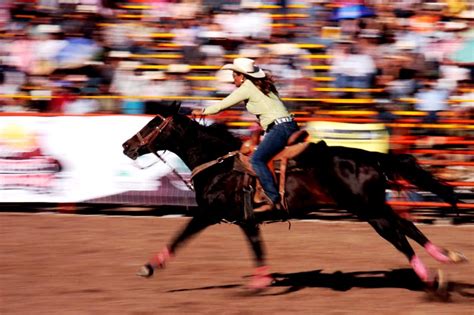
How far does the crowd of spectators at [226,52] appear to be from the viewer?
1378 centimetres

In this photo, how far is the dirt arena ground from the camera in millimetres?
8180

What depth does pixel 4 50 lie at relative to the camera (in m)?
15.7

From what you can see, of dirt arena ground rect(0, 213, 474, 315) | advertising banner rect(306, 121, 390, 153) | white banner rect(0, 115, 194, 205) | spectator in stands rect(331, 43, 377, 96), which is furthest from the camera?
spectator in stands rect(331, 43, 377, 96)

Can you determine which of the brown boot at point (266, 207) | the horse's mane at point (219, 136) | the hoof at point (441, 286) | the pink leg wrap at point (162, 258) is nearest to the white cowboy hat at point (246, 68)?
the horse's mane at point (219, 136)

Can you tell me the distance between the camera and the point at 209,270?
9820 mm

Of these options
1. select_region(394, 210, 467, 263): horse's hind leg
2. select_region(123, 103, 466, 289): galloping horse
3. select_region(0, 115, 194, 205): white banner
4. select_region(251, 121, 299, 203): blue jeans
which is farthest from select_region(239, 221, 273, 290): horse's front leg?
select_region(0, 115, 194, 205): white banner

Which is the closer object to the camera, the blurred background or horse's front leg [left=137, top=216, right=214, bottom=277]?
horse's front leg [left=137, top=216, right=214, bottom=277]

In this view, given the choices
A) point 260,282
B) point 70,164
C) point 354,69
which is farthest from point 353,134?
point 260,282

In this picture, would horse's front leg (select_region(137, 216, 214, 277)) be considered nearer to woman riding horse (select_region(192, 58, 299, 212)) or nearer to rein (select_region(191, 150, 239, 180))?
rein (select_region(191, 150, 239, 180))

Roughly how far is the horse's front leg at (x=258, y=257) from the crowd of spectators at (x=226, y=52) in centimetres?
513

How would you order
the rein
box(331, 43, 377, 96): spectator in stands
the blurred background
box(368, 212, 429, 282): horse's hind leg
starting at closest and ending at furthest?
1. box(368, 212, 429, 282): horse's hind leg
2. the rein
3. the blurred background
4. box(331, 43, 377, 96): spectator in stands

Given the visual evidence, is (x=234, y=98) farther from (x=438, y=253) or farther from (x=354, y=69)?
(x=354, y=69)

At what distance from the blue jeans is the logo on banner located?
218 inches

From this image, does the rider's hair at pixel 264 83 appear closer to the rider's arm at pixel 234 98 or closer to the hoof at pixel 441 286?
the rider's arm at pixel 234 98
